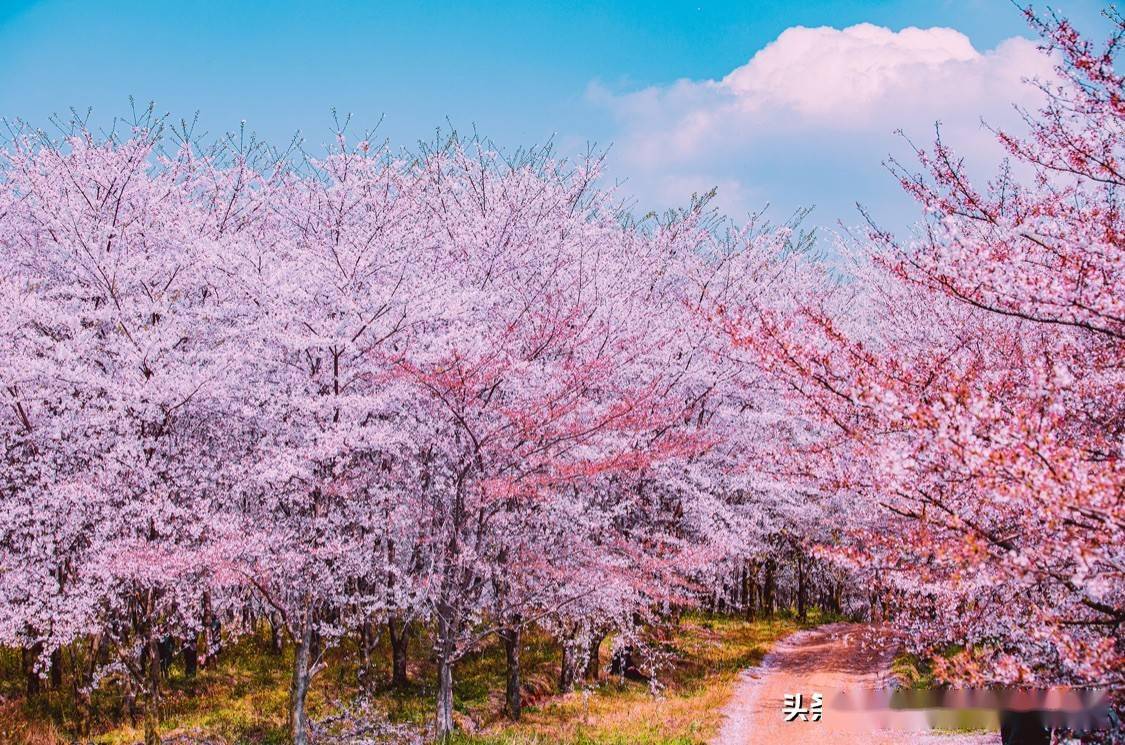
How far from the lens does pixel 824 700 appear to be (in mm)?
15805

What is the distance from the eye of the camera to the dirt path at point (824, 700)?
40.2ft

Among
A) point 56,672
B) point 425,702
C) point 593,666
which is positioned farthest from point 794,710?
point 56,672

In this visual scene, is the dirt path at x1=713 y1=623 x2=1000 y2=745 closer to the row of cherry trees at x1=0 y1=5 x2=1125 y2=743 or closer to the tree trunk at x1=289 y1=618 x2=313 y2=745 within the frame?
the row of cherry trees at x1=0 y1=5 x2=1125 y2=743

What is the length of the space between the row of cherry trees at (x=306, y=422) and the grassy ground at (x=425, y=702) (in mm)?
939

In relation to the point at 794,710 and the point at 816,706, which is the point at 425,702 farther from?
the point at 816,706

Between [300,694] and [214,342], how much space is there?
6.72m

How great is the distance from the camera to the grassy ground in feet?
42.0

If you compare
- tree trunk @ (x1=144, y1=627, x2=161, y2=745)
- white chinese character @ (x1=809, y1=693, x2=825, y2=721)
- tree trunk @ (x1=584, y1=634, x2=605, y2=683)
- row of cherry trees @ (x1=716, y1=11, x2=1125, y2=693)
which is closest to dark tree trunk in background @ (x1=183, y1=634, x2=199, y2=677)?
tree trunk @ (x1=144, y1=627, x2=161, y2=745)

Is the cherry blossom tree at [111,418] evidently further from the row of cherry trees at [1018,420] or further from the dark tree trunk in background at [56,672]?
the row of cherry trees at [1018,420]

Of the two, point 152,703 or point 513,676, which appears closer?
point 152,703

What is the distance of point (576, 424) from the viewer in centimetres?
1294

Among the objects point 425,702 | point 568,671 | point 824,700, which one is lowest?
point 824,700

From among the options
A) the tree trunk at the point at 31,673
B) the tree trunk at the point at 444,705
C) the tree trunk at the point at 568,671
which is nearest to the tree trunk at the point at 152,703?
the tree trunk at the point at 31,673

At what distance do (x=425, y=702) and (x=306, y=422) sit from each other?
268 inches
